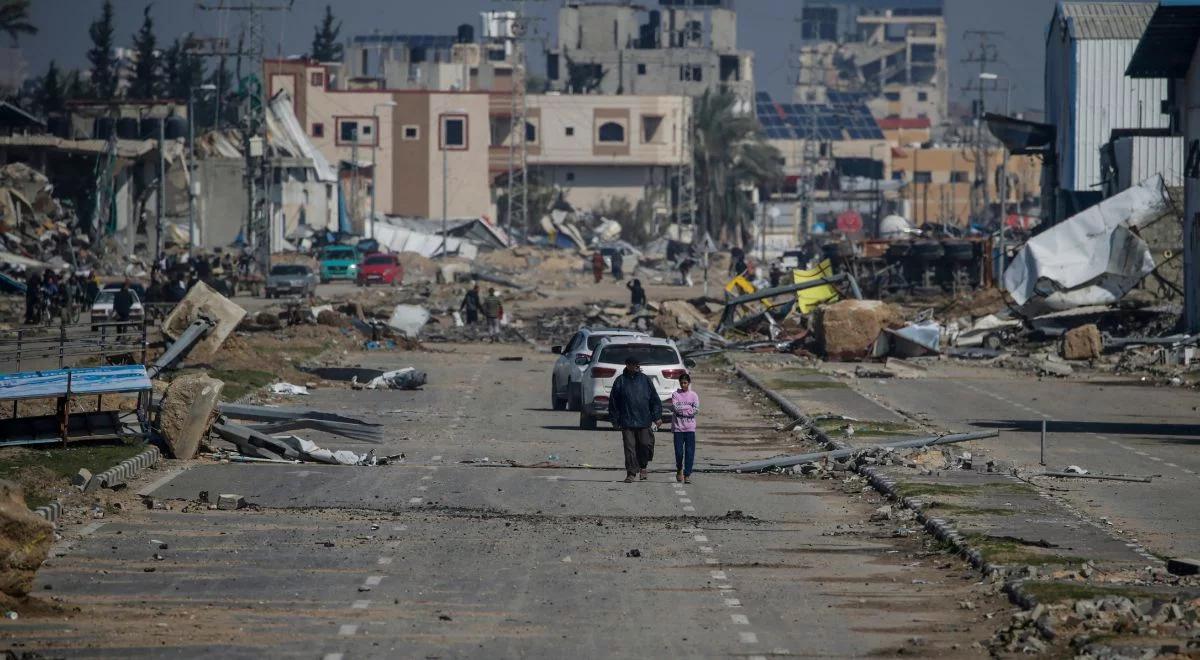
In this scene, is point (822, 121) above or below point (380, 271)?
above

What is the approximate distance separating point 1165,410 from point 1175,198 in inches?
851

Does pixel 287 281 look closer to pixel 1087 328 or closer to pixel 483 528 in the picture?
pixel 1087 328

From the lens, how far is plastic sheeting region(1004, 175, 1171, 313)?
49.3 meters

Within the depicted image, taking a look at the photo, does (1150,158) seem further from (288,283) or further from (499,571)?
(499,571)

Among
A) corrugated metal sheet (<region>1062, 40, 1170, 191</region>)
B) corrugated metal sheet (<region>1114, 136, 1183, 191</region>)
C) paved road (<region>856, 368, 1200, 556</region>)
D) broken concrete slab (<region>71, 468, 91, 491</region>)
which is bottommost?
paved road (<region>856, 368, 1200, 556</region>)

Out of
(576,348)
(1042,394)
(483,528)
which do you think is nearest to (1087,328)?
(1042,394)

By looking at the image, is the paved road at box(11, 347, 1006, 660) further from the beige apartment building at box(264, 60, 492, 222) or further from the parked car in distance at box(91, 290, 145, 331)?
the beige apartment building at box(264, 60, 492, 222)

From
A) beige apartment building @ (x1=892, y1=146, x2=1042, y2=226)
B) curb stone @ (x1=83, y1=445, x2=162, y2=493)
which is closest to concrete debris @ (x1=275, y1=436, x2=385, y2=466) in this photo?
→ curb stone @ (x1=83, y1=445, x2=162, y2=493)

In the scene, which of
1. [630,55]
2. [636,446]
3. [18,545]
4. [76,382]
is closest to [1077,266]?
[636,446]

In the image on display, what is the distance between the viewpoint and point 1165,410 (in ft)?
109

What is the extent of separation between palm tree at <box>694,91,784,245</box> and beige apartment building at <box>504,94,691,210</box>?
1.62m

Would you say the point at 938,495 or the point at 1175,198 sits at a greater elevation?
the point at 1175,198

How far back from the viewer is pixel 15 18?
342ft

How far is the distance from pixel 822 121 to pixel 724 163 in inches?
2306
